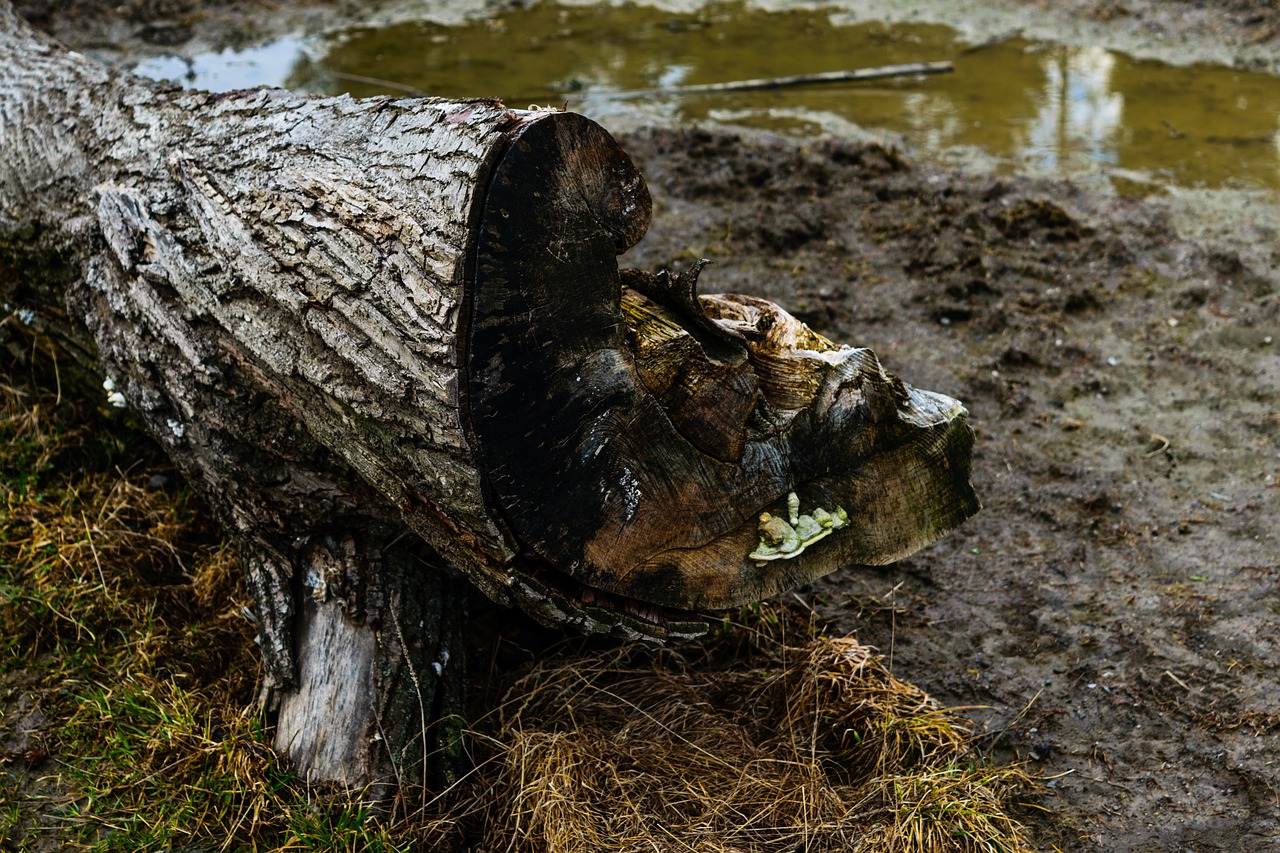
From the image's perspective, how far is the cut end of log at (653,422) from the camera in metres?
1.89

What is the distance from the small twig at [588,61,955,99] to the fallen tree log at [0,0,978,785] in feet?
13.9

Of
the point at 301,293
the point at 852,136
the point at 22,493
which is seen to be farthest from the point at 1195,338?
the point at 22,493

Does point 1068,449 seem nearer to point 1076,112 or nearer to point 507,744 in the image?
point 507,744

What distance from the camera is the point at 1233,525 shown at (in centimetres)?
325

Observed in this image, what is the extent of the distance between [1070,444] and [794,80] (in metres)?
3.80

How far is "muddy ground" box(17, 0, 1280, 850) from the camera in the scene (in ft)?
8.52

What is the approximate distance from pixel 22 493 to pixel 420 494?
72.7 inches

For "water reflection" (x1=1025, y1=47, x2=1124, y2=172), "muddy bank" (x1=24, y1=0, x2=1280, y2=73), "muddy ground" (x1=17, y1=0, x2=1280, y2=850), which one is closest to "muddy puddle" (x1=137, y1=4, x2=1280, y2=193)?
"water reflection" (x1=1025, y1=47, x2=1124, y2=172)

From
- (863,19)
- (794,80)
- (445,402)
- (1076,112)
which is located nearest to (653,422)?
(445,402)

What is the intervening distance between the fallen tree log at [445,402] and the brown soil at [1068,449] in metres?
0.81

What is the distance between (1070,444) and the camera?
3656 mm

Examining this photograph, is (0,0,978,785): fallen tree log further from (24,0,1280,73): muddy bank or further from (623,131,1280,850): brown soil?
(24,0,1280,73): muddy bank

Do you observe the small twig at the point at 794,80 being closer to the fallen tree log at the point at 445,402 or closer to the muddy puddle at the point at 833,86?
the muddy puddle at the point at 833,86

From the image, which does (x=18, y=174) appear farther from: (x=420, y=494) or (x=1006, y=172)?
(x=1006, y=172)
